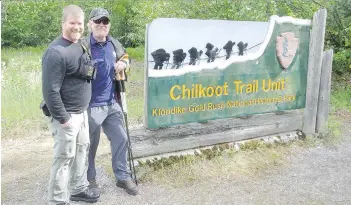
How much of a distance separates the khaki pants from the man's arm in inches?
7.7

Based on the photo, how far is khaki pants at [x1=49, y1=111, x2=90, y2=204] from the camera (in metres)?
3.18

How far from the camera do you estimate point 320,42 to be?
17.7 feet

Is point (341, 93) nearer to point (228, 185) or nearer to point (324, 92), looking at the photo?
point (324, 92)

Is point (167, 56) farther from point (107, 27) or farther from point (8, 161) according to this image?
point (8, 161)

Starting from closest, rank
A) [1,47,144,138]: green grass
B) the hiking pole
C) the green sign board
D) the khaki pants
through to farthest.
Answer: the khaki pants < the hiking pole < the green sign board < [1,47,144,138]: green grass

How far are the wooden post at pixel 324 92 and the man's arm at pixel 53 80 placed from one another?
3890 mm

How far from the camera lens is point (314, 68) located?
5465 mm

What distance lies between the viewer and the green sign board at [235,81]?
429 centimetres

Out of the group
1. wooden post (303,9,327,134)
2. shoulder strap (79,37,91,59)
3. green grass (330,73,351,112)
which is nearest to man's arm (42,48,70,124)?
shoulder strap (79,37,91,59)

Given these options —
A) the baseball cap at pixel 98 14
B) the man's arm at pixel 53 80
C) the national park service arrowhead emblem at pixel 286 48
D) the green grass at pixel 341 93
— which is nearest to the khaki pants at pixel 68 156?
the man's arm at pixel 53 80

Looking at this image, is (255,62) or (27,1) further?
(27,1)

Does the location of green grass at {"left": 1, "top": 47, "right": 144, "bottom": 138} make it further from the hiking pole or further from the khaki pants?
the khaki pants

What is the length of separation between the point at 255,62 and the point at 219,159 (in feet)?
4.26

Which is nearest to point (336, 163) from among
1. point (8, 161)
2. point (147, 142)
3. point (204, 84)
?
point (204, 84)
